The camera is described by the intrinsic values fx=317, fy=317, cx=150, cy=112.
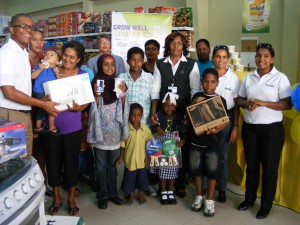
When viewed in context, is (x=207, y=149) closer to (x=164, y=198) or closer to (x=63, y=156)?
(x=164, y=198)

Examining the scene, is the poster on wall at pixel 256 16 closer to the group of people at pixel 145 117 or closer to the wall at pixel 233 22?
the wall at pixel 233 22

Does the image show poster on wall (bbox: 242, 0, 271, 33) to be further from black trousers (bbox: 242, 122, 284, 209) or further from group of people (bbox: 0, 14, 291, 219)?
black trousers (bbox: 242, 122, 284, 209)

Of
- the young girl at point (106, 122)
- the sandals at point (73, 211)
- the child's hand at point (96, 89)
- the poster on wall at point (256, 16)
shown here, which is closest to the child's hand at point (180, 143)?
the young girl at point (106, 122)

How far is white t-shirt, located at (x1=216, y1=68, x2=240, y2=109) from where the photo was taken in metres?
2.96

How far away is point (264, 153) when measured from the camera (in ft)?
8.88

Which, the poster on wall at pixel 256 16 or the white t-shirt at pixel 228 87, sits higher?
the poster on wall at pixel 256 16

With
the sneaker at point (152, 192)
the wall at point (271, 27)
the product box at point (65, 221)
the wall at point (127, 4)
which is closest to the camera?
the product box at point (65, 221)

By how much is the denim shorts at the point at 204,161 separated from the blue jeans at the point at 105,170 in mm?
695

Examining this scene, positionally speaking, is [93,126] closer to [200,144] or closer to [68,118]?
[68,118]

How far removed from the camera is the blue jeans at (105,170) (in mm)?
2918

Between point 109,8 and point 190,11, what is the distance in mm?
2449

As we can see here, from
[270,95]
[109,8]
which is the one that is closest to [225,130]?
[270,95]

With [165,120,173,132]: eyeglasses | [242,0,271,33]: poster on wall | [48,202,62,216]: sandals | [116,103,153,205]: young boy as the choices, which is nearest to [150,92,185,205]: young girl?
[165,120,173,132]: eyeglasses

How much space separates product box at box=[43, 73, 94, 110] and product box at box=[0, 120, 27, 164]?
92cm
